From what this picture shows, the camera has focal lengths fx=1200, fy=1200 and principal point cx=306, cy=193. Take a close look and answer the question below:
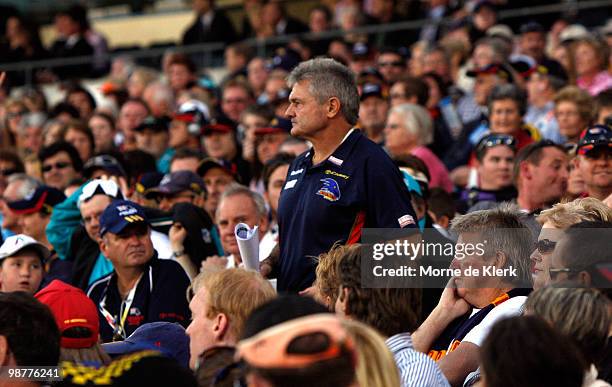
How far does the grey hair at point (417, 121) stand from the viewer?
33.7 feet

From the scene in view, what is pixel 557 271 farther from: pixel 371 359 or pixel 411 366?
pixel 371 359

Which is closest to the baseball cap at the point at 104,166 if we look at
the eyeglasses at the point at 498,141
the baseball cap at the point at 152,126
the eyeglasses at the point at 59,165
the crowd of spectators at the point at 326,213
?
the crowd of spectators at the point at 326,213

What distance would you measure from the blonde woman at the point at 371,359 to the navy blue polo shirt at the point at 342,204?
226cm

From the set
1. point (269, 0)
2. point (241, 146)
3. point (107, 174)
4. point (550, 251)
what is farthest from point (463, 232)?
point (269, 0)

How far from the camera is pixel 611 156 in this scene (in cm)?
745

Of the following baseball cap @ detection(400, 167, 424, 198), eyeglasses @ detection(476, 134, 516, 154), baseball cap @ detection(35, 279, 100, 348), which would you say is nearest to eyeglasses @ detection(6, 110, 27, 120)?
eyeglasses @ detection(476, 134, 516, 154)

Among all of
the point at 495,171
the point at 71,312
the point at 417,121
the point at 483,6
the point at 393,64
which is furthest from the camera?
the point at 483,6

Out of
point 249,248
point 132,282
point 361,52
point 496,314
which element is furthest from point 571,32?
point 496,314

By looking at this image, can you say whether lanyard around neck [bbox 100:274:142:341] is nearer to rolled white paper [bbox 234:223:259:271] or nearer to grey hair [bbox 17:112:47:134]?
rolled white paper [bbox 234:223:259:271]

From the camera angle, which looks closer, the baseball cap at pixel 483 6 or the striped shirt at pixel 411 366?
the striped shirt at pixel 411 366

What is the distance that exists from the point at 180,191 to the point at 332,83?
2965 millimetres

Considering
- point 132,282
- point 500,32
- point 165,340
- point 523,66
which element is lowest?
point 132,282

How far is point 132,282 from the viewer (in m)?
7.57

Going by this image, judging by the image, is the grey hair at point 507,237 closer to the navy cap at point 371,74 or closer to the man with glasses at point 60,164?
the man with glasses at point 60,164
